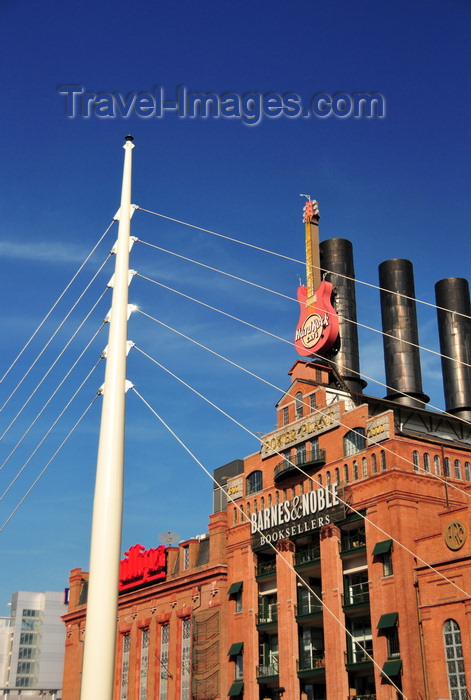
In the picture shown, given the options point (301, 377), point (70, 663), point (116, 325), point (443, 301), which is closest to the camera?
point (116, 325)

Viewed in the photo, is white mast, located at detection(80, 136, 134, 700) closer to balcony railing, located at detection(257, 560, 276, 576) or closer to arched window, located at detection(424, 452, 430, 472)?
arched window, located at detection(424, 452, 430, 472)

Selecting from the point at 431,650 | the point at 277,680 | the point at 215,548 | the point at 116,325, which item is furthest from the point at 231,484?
the point at 116,325

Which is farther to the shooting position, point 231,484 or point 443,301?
point 443,301

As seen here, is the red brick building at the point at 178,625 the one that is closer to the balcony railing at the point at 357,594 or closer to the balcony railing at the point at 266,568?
the balcony railing at the point at 266,568

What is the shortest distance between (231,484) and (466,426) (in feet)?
73.5

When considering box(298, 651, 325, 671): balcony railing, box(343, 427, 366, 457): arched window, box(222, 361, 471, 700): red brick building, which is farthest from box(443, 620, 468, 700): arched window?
box(343, 427, 366, 457): arched window

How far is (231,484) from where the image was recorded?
7731 centimetres

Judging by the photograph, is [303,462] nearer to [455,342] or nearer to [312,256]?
[312,256]

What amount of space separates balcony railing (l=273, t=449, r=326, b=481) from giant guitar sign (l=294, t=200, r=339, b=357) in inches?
422

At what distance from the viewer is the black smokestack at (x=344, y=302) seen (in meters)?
80.1

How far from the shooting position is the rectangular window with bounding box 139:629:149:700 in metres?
81.0

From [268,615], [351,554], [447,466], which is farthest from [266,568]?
[447,466]

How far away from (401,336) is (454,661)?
1489 inches

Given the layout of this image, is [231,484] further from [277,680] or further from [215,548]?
[277,680]
